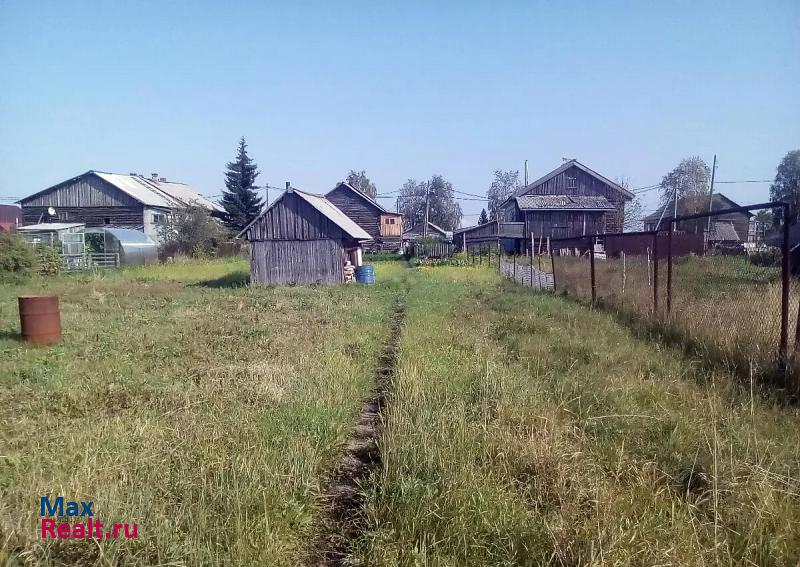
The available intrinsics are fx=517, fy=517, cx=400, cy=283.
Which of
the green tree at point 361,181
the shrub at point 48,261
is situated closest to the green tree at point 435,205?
the green tree at point 361,181

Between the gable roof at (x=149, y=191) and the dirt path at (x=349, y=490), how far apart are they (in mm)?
42724

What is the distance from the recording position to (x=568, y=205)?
141 feet

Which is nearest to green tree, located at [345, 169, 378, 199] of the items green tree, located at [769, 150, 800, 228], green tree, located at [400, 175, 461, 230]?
green tree, located at [400, 175, 461, 230]

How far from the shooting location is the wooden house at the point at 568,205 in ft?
141

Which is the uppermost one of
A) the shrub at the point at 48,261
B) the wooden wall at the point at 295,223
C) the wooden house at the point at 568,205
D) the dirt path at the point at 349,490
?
the wooden house at the point at 568,205

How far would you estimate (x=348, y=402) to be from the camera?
19.1ft

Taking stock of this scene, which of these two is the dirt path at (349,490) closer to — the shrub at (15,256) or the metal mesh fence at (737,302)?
the metal mesh fence at (737,302)

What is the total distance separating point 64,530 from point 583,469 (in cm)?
345

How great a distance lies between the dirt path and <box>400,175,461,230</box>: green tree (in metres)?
80.7

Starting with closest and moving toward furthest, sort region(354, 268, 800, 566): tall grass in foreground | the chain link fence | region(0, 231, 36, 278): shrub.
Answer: region(354, 268, 800, 566): tall grass in foreground
the chain link fence
region(0, 231, 36, 278): shrub

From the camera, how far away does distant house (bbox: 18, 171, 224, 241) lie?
4297 centimetres

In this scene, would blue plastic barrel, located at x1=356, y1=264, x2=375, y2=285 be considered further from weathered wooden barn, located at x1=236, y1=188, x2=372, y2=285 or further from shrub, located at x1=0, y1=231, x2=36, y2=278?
shrub, located at x1=0, y1=231, x2=36, y2=278

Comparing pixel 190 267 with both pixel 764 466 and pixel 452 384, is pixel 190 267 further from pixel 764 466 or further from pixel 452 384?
pixel 764 466

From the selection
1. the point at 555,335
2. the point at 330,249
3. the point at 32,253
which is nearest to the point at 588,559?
the point at 555,335
